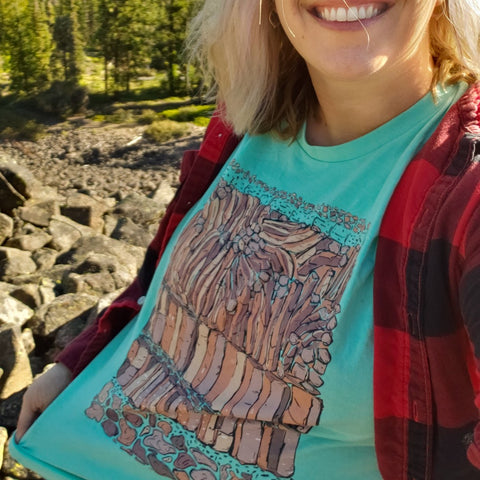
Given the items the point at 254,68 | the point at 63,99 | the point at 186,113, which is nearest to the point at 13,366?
the point at 254,68

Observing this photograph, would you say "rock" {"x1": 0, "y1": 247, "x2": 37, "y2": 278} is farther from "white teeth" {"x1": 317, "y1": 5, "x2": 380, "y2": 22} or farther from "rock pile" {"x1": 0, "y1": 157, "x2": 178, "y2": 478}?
"white teeth" {"x1": 317, "y1": 5, "x2": 380, "y2": 22}

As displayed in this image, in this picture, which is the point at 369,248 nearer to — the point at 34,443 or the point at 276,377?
the point at 276,377

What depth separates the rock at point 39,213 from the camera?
8062 millimetres

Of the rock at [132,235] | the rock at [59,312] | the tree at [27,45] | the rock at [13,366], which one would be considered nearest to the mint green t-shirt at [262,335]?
the rock at [13,366]

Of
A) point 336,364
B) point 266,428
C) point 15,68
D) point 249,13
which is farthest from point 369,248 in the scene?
point 15,68

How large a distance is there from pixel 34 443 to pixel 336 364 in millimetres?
975

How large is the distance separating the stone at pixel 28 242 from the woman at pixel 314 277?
16.9ft

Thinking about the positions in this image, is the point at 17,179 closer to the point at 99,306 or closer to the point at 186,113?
the point at 99,306

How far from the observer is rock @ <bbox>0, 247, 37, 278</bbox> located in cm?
611

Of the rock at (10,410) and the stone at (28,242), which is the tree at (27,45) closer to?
the stone at (28,242)

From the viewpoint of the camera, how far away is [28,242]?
7078 mm

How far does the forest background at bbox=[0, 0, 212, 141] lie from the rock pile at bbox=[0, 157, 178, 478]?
358 inches

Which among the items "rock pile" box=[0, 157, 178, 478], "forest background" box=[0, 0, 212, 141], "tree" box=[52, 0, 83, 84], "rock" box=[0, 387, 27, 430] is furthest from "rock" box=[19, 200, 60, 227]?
"tree" box=[52, 0, 83, 84]

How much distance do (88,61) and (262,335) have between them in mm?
24473
